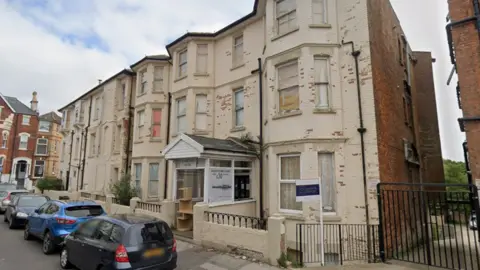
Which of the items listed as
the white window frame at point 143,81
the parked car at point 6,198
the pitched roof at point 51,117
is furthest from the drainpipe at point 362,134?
the pitched roof at point 51,117

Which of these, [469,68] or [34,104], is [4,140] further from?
[469,68]

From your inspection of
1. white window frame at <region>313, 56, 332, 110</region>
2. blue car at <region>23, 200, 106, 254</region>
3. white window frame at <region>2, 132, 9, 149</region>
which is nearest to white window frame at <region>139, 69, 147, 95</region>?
blue car at <region>23, 200, 106, 254</region>

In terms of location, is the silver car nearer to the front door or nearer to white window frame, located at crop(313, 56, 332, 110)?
white window frame, located at crop(313, 56, 332, 110)

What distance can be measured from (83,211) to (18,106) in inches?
1813

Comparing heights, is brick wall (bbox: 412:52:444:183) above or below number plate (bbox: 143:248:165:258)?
above

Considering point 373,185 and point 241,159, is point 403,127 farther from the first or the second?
point 241,159

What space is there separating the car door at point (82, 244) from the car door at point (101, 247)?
0.29ft

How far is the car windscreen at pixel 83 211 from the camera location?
970 cm

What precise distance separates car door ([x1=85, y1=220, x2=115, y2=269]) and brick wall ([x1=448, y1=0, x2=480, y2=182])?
10.3 metres

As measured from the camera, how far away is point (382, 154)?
1002 centimetres

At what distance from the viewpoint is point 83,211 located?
32.9 ft

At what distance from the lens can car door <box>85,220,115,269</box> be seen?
6.22 metres

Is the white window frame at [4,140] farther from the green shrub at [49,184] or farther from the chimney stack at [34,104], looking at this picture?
the green shrub at [49,184]

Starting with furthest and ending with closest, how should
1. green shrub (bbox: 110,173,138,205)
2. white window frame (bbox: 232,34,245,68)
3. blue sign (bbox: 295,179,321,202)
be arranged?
green shrub (bbox: 110,173,138,205)
white window frame (bbox: 232,34,245,68)
blue sign (bbox: 295,179,321,202)
